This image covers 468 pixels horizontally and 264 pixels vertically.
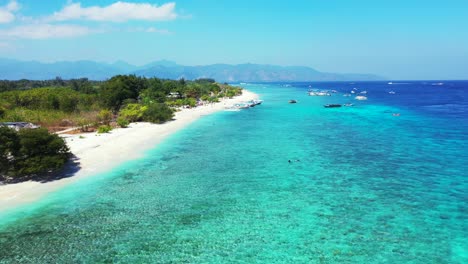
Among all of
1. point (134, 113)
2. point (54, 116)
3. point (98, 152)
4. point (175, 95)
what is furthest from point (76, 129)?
point (175, 95)

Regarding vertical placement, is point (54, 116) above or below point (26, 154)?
Result: above

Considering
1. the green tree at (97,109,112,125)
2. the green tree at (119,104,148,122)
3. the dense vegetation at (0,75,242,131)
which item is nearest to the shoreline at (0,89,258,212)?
the green tree at (119,104,148,122)

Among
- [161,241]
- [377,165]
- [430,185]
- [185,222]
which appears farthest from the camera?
[377,165]

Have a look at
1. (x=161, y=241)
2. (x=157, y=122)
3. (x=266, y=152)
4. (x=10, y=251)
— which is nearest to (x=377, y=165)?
(x=266, y=152)

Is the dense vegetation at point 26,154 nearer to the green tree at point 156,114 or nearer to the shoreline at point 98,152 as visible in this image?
the shoreline at point 98,152

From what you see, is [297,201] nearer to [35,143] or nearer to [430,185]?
[430,185]

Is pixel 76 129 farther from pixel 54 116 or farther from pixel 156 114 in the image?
pixel 156 114
